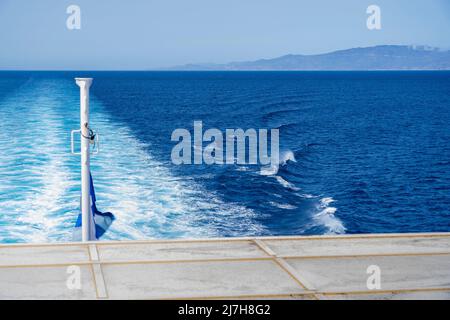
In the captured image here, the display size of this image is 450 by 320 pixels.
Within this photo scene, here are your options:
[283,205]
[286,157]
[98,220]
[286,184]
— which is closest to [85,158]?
[98,220]

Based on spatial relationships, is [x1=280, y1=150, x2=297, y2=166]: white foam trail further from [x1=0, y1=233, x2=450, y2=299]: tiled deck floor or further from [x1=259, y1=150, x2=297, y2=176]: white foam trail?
[x1=0, y1=233, x2=450, y2=299]: tiled deck floor

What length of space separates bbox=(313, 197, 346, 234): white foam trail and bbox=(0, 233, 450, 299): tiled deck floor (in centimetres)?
1200

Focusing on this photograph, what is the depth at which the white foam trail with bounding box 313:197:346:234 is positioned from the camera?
20870 mm

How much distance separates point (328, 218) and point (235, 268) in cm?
1541

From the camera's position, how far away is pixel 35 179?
69.6 feet

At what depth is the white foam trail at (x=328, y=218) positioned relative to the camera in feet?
68.5

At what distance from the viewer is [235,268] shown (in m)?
7.30

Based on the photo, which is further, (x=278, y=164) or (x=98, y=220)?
(x=278, y=164)

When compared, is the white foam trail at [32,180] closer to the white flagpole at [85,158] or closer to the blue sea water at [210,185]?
the blue sea water at [210,185]

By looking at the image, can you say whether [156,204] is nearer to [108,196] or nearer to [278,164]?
[108,196]

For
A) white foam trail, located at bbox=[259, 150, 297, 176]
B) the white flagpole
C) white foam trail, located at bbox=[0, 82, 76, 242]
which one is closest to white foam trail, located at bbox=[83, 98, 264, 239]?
white foam trail, located at bbox=[0, 82, 76, 242]
